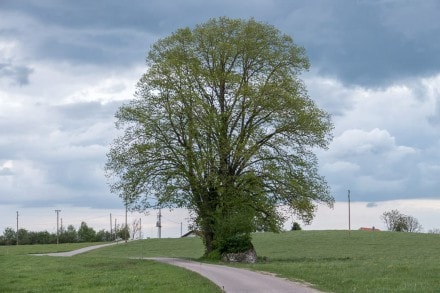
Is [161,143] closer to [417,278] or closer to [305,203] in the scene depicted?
[305,203]

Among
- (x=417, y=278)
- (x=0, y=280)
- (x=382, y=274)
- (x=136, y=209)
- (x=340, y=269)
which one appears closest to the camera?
(x=417, y=278)

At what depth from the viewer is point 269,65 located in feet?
171

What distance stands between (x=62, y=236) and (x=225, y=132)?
109m

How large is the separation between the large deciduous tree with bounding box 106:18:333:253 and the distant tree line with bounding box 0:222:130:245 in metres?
101

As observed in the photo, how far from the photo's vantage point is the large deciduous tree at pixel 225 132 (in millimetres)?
48969

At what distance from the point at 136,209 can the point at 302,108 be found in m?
15.0

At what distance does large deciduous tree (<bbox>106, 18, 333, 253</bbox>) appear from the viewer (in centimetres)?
4897

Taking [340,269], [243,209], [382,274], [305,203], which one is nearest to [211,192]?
[243,209]

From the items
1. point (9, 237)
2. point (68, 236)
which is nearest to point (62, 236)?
point (68, 236)

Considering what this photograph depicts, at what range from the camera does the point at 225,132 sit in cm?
5025

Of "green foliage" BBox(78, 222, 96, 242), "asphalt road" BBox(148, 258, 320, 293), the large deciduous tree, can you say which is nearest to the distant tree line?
"green foliage" BBox(78, 222, 96, 242)

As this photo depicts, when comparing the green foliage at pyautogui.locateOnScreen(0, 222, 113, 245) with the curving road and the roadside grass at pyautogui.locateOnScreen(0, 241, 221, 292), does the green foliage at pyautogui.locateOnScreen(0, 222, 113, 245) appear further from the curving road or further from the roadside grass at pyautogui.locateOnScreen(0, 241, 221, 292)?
the curving road

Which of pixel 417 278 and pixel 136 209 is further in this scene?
pixel 136 209

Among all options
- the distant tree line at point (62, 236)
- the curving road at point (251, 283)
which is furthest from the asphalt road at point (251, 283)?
the distant tree line at point (62, 236)
